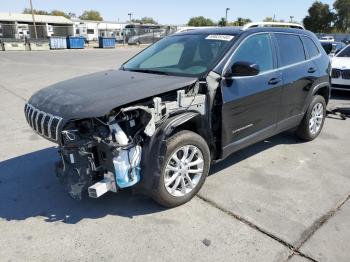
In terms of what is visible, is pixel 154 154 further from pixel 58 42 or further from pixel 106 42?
pixel 106 42

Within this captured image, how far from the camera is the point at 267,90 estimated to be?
430cm

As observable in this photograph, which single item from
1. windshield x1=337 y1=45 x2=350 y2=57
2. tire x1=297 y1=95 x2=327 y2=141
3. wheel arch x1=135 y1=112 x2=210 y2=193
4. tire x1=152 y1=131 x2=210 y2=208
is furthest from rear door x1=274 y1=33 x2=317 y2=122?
windshield x1=337 y1=45 x2=350 y2=57

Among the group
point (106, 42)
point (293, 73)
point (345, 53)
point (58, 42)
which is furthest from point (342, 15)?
point (293, 73)

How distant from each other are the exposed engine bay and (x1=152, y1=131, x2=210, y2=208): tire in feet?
0.78

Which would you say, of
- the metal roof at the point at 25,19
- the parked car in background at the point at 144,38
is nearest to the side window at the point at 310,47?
the parked car in background at the point at 144,38

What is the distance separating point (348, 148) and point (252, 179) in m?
2.17

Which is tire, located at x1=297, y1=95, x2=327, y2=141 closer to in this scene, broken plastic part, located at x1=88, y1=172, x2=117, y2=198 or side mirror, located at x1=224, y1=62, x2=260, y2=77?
side mirror, located at x1=224, y1=62, x2=260, y2=77

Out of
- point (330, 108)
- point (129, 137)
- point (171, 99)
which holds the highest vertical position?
point (171, 99)

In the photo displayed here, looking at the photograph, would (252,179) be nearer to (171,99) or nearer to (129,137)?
(171,99)

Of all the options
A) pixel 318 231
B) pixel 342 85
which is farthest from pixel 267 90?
pixel 342 85

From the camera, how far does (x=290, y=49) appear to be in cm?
478

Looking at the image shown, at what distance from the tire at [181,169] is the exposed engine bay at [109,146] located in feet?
0.78

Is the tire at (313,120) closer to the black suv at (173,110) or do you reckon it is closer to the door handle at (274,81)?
the black suv at (173,110)

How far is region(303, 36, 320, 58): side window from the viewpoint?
5.22m
